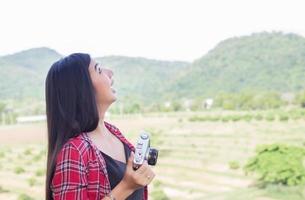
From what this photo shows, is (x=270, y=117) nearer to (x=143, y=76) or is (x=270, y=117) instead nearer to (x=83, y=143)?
(x=143, y=76)

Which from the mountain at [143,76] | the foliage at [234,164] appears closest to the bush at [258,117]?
the foliage at [234,164]

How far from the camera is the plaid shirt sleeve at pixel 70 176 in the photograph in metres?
0.58

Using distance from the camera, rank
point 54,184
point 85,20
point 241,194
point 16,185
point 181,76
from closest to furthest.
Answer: point 54,184, point 85,20, point 16,185, point 241,194, point 181,76

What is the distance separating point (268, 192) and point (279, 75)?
0.61 metres

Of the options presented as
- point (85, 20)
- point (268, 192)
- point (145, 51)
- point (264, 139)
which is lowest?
point (268, 192)

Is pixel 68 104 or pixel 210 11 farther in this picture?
pixel 210 11

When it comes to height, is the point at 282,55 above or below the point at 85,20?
below

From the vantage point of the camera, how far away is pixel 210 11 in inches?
96.4

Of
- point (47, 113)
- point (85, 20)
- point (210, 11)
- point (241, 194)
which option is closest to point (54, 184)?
point (47, 113)

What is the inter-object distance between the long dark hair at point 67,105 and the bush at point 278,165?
7.08ft

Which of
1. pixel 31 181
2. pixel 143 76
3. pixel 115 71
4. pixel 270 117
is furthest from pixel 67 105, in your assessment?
pixel 270 117

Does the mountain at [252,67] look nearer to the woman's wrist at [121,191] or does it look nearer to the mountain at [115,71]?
the mountain at [115,71]

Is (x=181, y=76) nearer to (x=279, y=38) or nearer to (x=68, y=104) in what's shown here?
(x=279, y=38)

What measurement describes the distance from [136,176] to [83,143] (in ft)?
0.24
